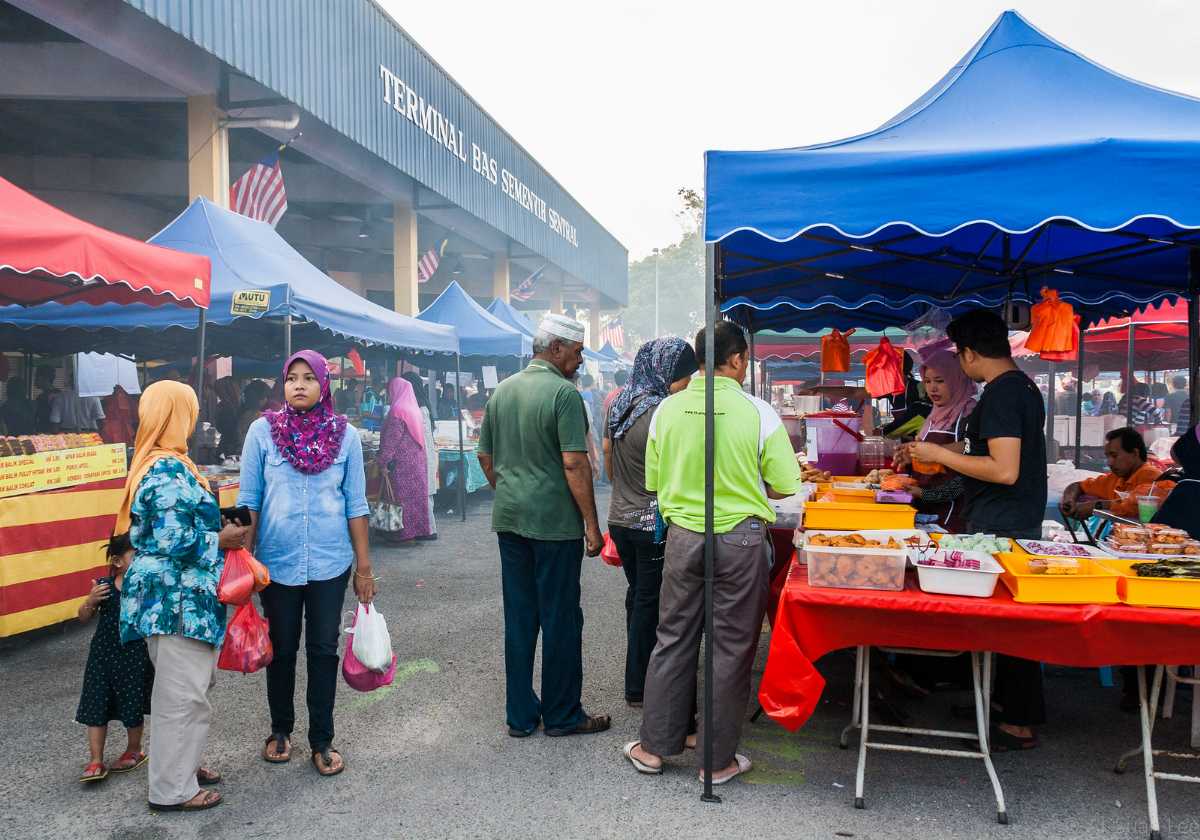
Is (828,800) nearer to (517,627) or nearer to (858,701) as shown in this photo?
(858,701)

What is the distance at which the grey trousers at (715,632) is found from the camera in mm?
3553

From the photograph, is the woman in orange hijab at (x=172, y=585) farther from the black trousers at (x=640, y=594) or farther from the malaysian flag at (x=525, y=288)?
the malaysian flag at (x=525, y=288)

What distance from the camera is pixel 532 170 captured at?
76.5ft

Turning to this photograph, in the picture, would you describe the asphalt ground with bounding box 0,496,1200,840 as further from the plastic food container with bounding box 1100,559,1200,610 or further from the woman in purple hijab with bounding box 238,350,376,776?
the plastic food container with bounding box 1100,559,1200,610

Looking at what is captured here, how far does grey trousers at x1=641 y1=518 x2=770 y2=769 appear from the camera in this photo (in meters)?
3.55

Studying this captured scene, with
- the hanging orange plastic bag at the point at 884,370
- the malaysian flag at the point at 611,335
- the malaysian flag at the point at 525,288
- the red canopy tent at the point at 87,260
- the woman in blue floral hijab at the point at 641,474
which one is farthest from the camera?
the malaysian flag at the point at 611,335

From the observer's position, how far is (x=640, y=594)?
4344 millimetres

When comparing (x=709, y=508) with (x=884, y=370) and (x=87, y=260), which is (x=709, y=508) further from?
(x=87, y=260)

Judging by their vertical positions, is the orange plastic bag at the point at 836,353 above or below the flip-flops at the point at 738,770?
above

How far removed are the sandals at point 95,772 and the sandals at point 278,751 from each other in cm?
64

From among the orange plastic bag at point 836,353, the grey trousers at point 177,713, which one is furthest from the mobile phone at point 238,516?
the orange plastic bag at point 836,353

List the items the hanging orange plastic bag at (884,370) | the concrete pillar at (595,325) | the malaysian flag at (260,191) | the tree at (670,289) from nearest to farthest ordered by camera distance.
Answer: the hanging orange plastic bag at (884,370) < the malaysian flag at (260,191) < the concrete pillar at (595,325) < the tree at (670,289)

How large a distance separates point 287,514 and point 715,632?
1.85 meters

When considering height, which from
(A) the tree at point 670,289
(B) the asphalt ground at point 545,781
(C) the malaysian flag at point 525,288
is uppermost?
(A) the tree at point 670,289
